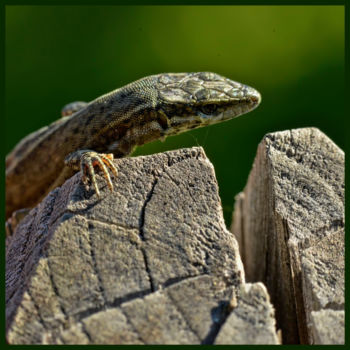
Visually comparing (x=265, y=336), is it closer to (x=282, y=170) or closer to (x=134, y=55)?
(x=282, y=170)

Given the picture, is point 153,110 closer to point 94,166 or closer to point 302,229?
point 94,166

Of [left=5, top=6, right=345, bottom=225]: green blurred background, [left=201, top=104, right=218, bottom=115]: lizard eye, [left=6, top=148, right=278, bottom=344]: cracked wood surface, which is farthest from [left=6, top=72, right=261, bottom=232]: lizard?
[left=5, top=6, right=345, bottom=225]: green blurred background

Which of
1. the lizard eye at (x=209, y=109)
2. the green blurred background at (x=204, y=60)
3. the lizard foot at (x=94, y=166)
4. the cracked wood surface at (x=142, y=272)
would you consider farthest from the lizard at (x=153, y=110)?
the green blurred background at (x=204, y=60)

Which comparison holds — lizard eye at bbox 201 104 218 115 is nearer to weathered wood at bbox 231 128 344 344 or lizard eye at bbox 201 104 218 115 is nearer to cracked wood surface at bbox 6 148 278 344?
weathered wood at bbox 231 128 344 344

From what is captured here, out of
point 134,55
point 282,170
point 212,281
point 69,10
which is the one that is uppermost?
point 69,10

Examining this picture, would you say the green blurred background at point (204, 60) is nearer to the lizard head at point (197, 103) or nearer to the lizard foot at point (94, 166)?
the lizard head at point (197, 103)

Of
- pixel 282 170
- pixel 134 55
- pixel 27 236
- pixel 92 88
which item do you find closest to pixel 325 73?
pixel 134 55
